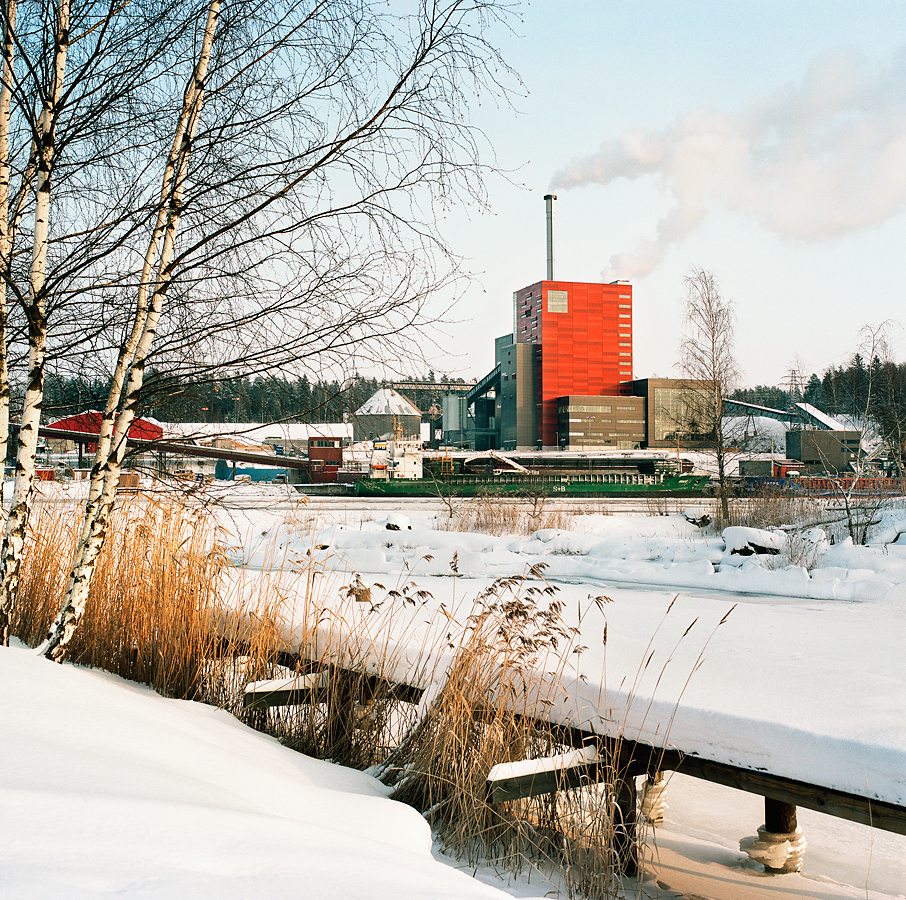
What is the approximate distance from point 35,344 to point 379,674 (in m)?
2.40

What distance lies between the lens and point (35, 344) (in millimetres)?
3807

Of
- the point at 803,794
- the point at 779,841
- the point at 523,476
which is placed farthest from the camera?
the point at 523,476

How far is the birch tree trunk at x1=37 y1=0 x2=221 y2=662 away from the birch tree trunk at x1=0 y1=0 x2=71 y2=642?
0.93ft

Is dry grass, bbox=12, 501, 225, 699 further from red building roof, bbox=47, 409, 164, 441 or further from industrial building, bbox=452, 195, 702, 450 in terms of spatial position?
industrial building, bbox=452, 195, 702, 450

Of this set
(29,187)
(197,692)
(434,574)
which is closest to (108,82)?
(29,187)

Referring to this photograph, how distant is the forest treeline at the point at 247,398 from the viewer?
3871 millimetres

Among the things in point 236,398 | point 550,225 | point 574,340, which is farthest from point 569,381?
point 236,398

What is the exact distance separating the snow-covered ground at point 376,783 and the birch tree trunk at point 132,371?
448 mm

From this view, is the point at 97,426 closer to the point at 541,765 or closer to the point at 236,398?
the point at 236,398

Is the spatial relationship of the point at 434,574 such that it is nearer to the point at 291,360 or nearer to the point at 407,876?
the point at 291,360

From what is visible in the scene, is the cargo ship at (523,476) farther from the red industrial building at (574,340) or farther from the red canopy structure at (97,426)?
the red canopy structure at (97,426)

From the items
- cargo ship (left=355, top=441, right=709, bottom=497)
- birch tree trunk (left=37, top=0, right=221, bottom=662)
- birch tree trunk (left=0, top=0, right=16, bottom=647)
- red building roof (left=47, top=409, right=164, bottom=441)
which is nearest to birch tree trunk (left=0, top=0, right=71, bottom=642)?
birch tree trunk (left=0, top=0, right=16, bottom=647)

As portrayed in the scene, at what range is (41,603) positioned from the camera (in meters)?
4.64

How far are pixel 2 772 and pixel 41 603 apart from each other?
329 centimetres
